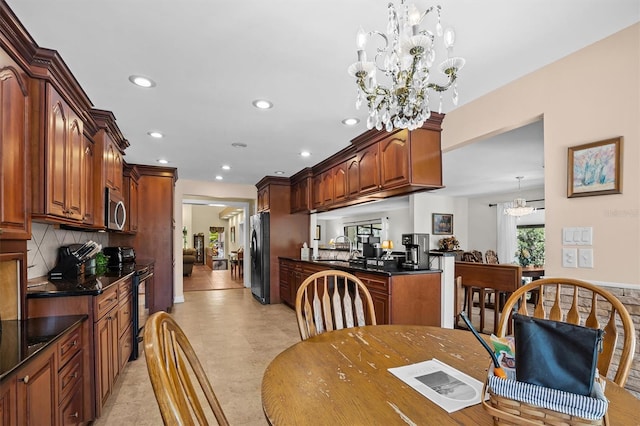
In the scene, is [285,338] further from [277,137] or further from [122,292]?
[277,137]

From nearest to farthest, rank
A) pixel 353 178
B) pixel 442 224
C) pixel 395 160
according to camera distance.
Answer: pixel 395 160, pixel 353 178, pixel 442 224

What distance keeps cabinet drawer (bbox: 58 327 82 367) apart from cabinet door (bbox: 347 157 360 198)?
2.97m

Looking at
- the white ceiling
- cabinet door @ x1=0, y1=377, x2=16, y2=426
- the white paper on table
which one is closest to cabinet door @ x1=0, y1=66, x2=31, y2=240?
the white ceiling

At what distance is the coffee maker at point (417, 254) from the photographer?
357 cm

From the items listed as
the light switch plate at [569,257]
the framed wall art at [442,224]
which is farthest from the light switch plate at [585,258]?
the framed wall art at [442,224]

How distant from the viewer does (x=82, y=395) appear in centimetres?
201

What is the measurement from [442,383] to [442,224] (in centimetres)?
809

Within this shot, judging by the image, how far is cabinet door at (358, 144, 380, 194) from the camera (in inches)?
141

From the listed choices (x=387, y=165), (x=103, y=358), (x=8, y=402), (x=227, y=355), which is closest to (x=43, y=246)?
(x=103, y=358)

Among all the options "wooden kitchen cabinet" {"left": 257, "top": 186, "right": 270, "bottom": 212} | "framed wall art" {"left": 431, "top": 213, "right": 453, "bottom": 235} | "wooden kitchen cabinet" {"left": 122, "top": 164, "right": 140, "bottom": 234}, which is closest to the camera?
"wooden kitchen cabinet" {"left": 122, "top": 164, "right": 140, "bottom": 234}

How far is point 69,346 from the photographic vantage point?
1809 mm

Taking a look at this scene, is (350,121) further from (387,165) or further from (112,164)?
(112,164)

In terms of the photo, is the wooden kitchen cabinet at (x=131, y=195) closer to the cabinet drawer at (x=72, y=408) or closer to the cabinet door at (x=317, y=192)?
the cabinet door at (x=317, y=192)

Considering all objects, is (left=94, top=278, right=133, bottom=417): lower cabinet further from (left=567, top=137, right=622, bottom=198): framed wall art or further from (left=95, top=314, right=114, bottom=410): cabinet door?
(left=567, top=137, right=622, bottom=198): framed wall art
